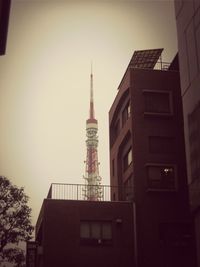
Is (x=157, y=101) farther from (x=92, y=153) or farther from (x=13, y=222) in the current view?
(x=92, y=153)

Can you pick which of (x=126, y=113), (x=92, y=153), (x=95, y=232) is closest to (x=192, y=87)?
(x=95, y=232)

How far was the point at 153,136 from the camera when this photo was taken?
39.9 metres

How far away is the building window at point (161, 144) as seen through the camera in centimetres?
3956

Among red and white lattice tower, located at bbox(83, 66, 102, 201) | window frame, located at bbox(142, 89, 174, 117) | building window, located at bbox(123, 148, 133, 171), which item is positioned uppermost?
red and white lattice tower, located at bbox(83, 66, 102, 201)

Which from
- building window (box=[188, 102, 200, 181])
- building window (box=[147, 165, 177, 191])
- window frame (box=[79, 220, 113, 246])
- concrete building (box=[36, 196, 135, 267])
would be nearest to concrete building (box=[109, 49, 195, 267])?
building window (box=[147, 165, 177, 191])

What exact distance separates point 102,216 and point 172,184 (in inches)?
211

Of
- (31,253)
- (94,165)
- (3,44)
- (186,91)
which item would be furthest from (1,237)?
(94,165)

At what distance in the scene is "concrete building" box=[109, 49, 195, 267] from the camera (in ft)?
120

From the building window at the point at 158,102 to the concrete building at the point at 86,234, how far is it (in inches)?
289

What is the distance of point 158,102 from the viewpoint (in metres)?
40.8

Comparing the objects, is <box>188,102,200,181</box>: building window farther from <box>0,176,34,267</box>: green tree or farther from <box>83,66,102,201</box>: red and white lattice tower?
<box>83,66,102,201</box>: red and white lattice tower

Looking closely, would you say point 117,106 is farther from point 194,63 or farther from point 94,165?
point 94,165

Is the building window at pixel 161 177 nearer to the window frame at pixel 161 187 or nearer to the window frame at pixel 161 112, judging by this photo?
the window frame at pixel 161 187

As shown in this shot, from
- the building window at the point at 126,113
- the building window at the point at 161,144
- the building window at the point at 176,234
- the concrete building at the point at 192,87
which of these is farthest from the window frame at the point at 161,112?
the concrete building at the point at 192,87
